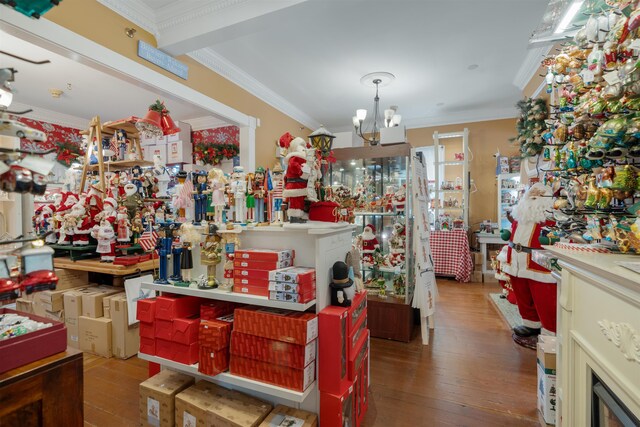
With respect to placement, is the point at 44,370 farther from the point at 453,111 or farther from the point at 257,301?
the point at 453,111

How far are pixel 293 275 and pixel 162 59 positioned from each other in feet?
8.50

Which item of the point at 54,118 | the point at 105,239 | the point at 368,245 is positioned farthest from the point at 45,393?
the point at 54,118

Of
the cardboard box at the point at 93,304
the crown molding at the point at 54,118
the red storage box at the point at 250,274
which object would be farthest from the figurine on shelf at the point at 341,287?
the crown molding at the point at 54,118

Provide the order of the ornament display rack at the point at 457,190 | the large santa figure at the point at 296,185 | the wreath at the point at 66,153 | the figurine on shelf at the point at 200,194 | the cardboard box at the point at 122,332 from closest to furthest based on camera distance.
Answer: the large santa figure at the point at 296,185 → the figurine on shelf at the point at 200,194 → the cardboard box at the point at 122,332 → the wreath at the point at 66,153 → the ornament display rack at the point at 457,190

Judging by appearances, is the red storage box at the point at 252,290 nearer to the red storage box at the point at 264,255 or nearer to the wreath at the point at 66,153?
the red storage box at the point at 264,255

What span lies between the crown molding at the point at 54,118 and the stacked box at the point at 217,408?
5.46 m

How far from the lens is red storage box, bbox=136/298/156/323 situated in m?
1.78

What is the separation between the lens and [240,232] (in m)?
1.80

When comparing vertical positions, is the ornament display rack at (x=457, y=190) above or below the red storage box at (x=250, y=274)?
above

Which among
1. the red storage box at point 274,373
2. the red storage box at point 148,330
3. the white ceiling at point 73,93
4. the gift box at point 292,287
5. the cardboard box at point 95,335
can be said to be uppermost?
the white ceiling at point 73,93

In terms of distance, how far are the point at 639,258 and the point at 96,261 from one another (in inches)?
145

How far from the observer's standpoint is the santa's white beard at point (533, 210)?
2473mm

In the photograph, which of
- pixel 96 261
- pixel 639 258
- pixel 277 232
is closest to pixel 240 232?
pixel 277 232

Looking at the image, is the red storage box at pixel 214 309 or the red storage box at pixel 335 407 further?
the red storage box at pixel 214 309
